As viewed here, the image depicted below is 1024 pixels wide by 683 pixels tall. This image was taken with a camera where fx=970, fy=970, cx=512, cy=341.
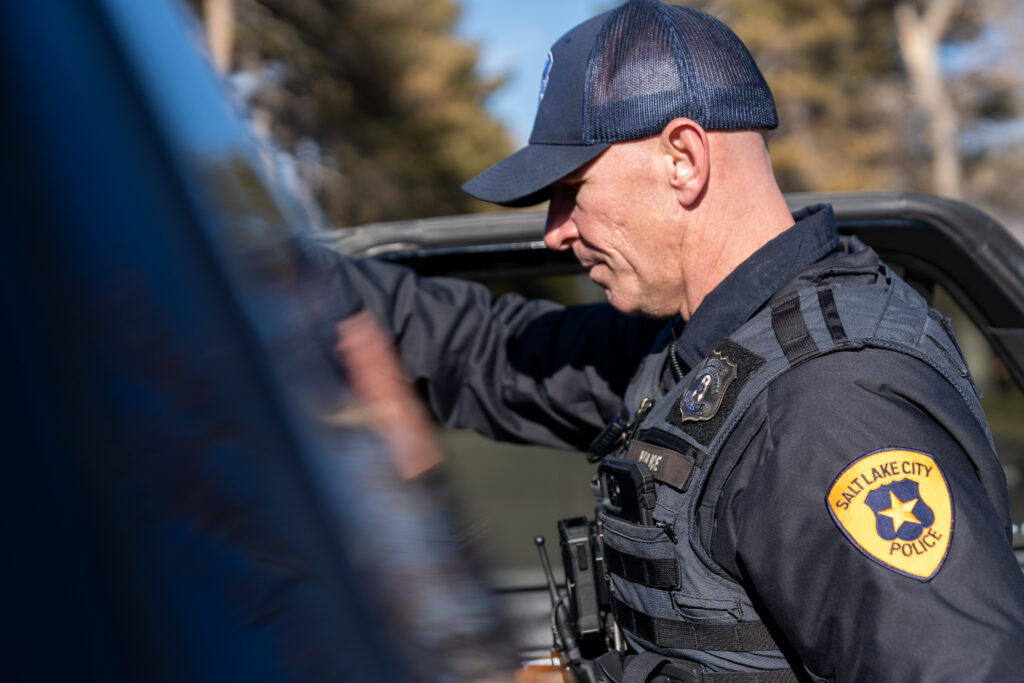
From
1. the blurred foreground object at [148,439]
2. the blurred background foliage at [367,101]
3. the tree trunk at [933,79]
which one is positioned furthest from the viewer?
the tree trunk at [933,79]

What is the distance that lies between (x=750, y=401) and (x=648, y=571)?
26 cm

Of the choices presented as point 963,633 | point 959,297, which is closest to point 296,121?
point 959,297

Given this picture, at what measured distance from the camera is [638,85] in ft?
4.75

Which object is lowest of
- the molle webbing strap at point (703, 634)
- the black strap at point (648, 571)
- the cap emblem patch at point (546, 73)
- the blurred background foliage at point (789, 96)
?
the molle webbing strap at point (703, 634)

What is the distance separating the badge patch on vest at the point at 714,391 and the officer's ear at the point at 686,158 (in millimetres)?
261

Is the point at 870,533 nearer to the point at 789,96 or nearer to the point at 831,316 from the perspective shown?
the point at 831,316

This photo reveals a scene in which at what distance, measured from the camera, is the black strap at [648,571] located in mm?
1235

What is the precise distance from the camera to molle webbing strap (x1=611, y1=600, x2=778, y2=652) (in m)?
1.19

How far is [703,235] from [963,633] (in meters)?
0.69

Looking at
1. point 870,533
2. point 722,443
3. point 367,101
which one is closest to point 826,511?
point 870,533

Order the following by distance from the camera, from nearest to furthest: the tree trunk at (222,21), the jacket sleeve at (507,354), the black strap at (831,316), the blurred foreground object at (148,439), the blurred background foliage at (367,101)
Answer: the blurred foreground object at (148,439)
the black strap at (831,316)
the jacket sleeve at (507,354)
the tree trunk at (222,21)
the blurred background foliage at (367,101)

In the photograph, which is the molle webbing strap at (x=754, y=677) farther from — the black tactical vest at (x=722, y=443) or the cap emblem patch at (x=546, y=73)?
the cap emblem patch at (x=546, y=73)

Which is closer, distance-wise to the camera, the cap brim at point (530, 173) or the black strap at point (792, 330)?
the black strap at point (792, 330)

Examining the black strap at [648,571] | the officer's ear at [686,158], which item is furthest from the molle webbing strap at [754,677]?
the officer's ear at [686,158]
